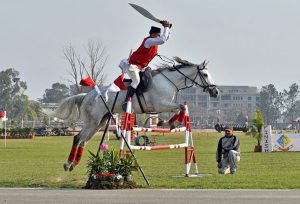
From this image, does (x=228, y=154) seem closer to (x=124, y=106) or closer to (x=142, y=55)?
(x=124, y=106)

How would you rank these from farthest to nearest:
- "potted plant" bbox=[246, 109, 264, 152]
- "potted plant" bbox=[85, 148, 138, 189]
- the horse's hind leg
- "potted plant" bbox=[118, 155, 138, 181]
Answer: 1. "potted plant" bbox=[246, 109, 264, 152]
2. the horse's hind leg
3. "potted plant" bbox=[118, 155, 138, 181]
4. "potted plant" bbox=[85, 148, 138, 189]

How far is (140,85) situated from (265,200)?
582cm

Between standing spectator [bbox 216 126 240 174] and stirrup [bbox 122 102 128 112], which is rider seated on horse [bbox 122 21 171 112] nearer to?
stirrup [bbox 122 102 128 112]

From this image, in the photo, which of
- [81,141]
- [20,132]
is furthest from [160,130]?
[20,132]

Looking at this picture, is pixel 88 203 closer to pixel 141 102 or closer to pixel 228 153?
pixel 141 102

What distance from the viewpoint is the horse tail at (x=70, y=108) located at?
800 inches

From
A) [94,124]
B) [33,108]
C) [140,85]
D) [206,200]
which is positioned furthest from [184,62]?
[33,108]

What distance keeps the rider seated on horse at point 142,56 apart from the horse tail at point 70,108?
215cm

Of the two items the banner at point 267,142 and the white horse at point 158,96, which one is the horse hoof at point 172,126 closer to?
the white horse at point 158,96

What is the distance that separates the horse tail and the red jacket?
2.43 meters

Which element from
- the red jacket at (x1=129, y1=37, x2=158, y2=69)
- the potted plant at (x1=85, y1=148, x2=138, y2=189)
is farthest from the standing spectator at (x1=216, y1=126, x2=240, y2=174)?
the potted plant at (x1=85, y1=148, x2=138, y2=189)

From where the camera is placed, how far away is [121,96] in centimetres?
1880

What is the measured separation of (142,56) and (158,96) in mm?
1030

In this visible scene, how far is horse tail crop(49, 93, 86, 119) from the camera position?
20.3 m
